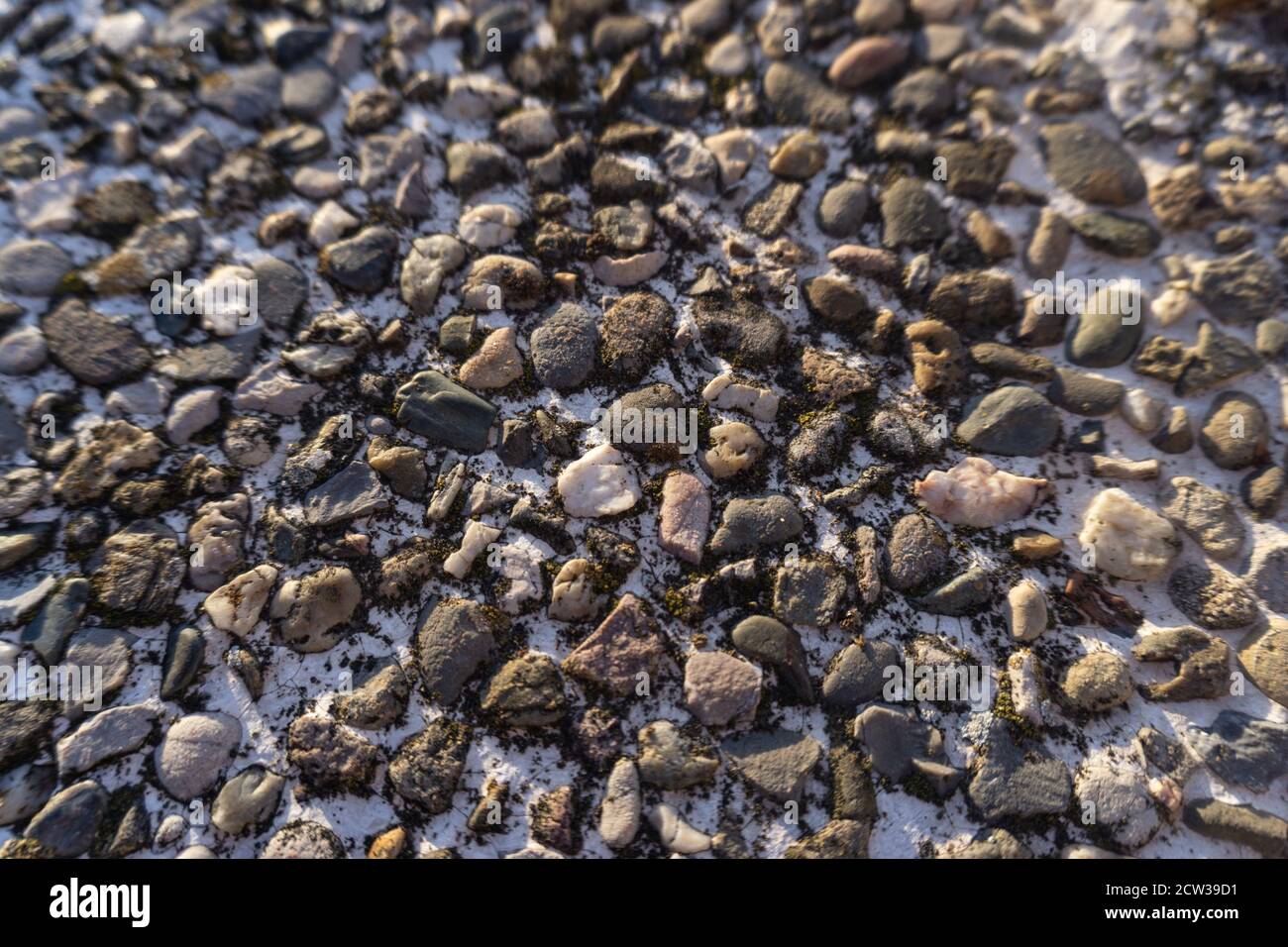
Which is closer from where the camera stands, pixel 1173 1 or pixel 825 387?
pixel 825 387

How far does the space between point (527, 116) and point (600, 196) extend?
0.65m

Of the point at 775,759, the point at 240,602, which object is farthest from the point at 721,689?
the point at 240,602

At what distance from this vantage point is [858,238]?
12.8ft

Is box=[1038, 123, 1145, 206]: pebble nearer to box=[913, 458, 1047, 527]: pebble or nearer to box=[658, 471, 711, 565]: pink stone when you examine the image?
box=[913, 458, 1047, 527]: pebble

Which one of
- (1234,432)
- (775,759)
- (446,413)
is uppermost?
(446,413)

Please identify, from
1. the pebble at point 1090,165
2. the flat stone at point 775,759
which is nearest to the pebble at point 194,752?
the flat stone at point 775,759

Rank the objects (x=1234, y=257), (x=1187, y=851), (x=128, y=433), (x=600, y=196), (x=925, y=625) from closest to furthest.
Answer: (x=1187, y=851) < (x=925, y=625) < (x=128, y=433) < (x=1234, y=257) < (x=600, y=196)

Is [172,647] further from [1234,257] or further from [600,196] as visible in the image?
[1234,257]

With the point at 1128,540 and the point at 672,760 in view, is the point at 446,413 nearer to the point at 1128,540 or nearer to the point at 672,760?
the point at 672,760

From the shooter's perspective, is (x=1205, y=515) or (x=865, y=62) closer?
(x=1205, y=515)

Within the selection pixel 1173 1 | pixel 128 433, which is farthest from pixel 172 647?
pixel 1173 1

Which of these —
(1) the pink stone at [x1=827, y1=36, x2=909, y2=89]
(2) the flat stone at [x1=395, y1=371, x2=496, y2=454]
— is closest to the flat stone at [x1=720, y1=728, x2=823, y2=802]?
(2) the flat stone at [x1=395, y1=371, x2=496, y2=454]

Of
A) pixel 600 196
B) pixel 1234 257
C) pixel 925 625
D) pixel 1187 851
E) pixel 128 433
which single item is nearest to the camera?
pixel 1187 851

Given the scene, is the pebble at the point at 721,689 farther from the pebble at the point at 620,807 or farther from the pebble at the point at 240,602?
the pebble at the point at 240,602
